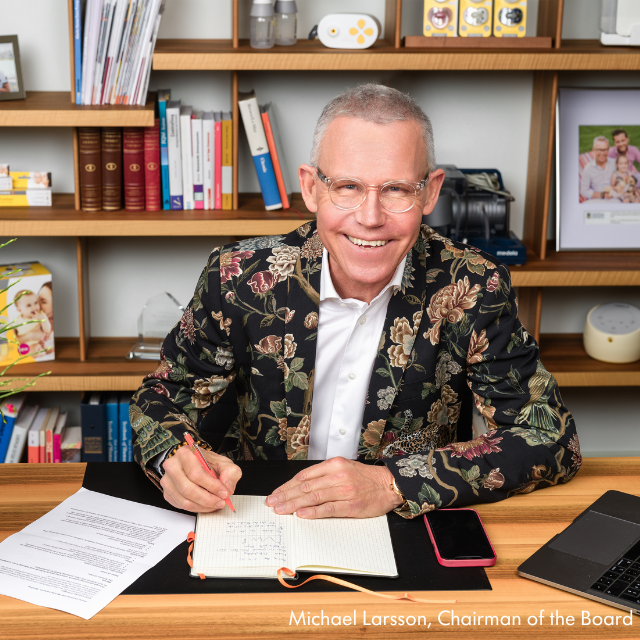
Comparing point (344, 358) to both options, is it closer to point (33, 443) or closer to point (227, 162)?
point (227, 162)

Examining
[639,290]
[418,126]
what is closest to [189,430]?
[418,126]

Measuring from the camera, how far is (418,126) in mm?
1346

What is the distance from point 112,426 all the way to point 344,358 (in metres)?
1.29

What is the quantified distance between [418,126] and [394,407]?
0.53m

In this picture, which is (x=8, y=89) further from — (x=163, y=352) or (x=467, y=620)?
(x=467, y=620)

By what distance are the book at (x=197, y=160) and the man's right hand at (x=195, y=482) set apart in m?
1.35

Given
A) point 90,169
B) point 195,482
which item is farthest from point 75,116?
point 195,482

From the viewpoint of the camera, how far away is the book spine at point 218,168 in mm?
2354

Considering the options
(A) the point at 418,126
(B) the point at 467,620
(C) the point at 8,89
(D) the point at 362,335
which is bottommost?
(B) the point at 467,620

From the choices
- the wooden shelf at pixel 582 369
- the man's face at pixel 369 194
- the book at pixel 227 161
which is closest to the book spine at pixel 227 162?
the book at pixel 227 161

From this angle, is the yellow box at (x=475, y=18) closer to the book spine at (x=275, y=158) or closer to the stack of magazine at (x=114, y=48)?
the book spine at (x=275, y=158)

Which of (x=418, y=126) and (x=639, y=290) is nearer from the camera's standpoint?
(x=418, y=126)

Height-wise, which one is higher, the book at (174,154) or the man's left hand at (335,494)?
the book at (174,154)

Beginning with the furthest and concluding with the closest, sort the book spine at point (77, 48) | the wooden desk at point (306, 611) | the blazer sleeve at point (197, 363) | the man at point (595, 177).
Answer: the man at point (595, 177) → the book spine at point (77, 48) → the blazer sleeve at point (197, 363) → the wooden desk at point (306, 611)
